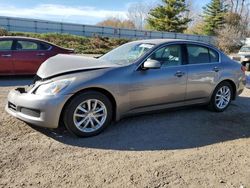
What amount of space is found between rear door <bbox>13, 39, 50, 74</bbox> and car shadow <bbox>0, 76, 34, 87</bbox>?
0.85ft

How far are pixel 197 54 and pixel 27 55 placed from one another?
554 centimetres

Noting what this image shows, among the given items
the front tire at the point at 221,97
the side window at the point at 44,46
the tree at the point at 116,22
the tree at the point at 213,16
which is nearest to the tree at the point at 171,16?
the tree at the point at 213,16

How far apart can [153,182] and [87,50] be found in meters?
21.5

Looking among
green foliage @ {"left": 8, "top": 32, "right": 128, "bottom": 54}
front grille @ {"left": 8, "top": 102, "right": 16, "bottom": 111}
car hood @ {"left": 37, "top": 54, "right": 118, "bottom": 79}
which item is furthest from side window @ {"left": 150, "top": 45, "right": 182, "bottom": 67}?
green foliage @ {"left": 8, "top": 32, "right": 128, "bottom": 54}

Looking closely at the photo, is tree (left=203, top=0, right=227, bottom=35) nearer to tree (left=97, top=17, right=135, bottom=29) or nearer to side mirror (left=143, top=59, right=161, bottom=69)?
tree (left=97, top=17, right=135, bottom=29)

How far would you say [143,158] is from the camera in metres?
4.14

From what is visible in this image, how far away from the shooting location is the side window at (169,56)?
554cm

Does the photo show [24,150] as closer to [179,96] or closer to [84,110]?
[84,110]

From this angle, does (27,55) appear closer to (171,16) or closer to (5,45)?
(5,45)

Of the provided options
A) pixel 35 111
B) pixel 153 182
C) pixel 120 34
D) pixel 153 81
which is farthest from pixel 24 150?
pixel 120 34

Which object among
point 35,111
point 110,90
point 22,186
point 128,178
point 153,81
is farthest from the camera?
point 153,81

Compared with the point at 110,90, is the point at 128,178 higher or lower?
lower

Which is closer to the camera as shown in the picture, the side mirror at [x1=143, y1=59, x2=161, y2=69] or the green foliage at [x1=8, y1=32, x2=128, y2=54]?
the side mirror at [x1=143, y1=59, x2=161, y2=69]

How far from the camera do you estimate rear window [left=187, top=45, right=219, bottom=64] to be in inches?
236
